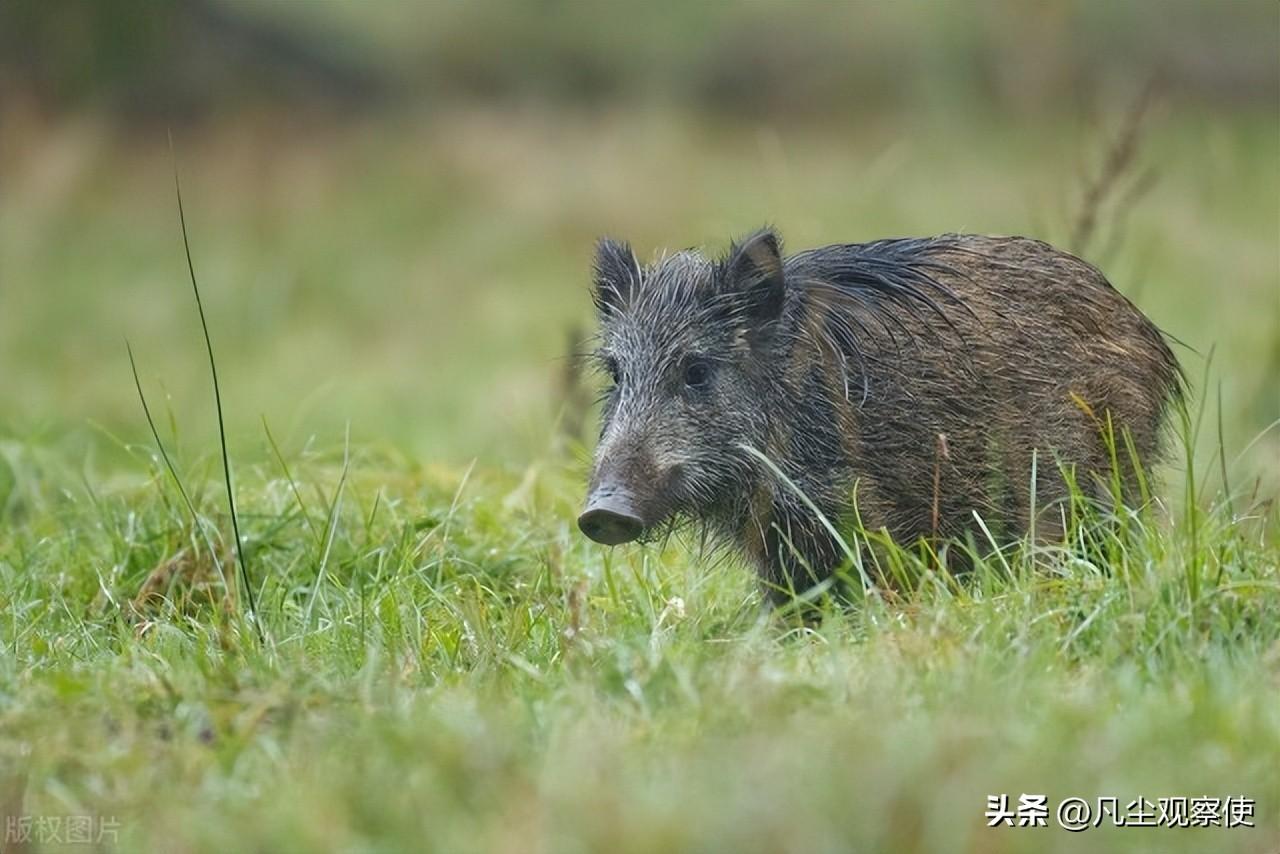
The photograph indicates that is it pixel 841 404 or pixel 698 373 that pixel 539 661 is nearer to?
pixel 698 373

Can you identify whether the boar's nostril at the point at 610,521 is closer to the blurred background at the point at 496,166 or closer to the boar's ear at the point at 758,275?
the boar's ear at the point at 758,275

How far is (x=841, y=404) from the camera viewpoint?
207 inches

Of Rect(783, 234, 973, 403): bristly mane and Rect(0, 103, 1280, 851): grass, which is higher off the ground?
Rect(783, 234, 973, 403): bristly mane

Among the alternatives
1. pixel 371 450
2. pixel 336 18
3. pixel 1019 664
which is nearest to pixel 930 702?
pixel 1019 664

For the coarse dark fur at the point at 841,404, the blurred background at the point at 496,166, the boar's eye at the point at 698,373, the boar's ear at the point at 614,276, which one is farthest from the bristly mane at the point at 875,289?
the blurred background at the point at 496,166

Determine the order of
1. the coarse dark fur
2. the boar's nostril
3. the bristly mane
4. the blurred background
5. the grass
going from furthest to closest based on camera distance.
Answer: the blurred background < the bristly mane < the coarse dark fur < the boar's nostril < the grass

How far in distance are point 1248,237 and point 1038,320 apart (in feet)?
27.9

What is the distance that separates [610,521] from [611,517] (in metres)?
0.02

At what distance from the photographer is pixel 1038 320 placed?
5453mm

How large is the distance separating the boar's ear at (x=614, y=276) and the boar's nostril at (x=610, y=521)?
0.82 metres

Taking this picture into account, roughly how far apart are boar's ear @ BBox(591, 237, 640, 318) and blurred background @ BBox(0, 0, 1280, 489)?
3.21m

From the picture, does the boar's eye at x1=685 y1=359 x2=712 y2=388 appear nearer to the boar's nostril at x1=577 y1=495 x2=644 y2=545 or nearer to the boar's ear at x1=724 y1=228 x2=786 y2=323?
the boar's ear at x1=724 y1=228 x2=786 y2=323

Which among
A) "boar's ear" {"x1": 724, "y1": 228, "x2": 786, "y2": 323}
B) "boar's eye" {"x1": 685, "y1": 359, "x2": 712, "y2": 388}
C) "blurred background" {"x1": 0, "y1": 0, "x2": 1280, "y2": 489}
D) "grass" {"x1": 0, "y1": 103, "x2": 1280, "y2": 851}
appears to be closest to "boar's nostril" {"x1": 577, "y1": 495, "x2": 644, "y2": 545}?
"grass" {"x1": 0, "y1": 103, "x2": 1280, "y2": 851}

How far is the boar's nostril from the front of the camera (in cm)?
484
